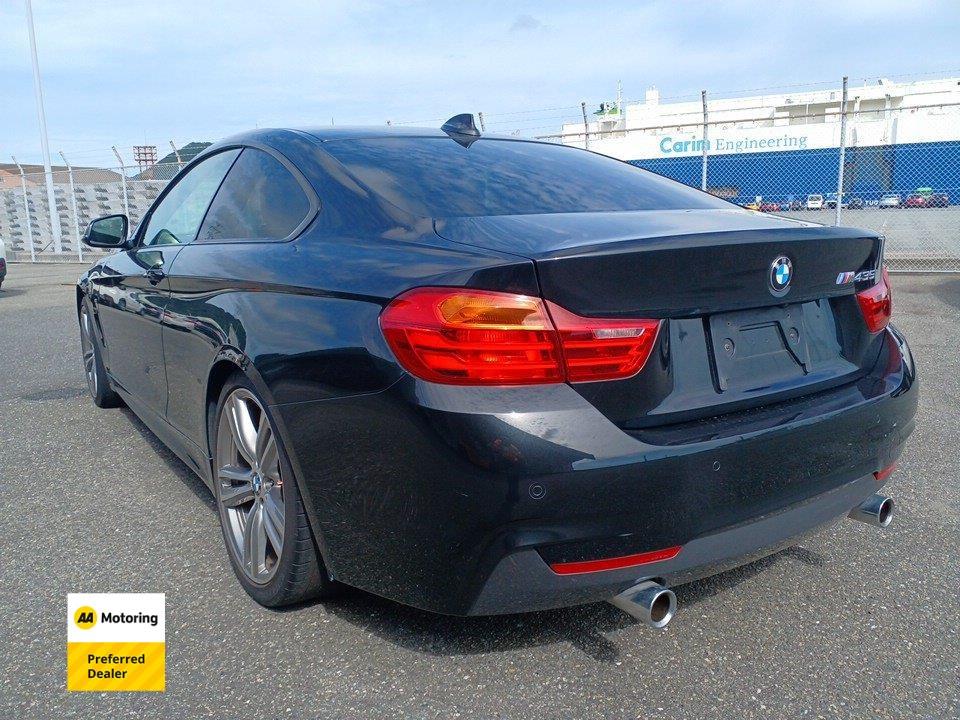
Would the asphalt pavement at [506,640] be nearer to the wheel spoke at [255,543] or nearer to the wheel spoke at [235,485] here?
the wheel spoke at [255,543]

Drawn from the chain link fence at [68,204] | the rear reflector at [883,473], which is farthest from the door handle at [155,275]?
the chain link fence at [68,204]

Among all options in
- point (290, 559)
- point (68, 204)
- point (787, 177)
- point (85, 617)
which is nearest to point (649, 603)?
point (290, 559)

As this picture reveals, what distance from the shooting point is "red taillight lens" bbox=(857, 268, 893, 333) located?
248 centimetres

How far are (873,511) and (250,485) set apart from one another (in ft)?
6.24

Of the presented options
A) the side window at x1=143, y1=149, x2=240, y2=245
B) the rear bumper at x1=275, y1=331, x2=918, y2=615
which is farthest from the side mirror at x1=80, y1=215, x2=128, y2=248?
the rear bumper at x1=275, y1=331, x2=918, y2=615

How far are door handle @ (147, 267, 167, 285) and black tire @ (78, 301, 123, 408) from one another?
1467 millimetres

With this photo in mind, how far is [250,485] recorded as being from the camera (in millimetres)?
2635

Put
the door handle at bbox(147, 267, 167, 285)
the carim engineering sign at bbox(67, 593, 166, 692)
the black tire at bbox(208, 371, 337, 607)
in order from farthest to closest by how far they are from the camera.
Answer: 1. the door handle at bbox(147, 267, 167, 285)
2. the black tire at bbox(208, 371, 337, 607)
3. the carim engineering sign at bbox(67, 593, 166, 692)

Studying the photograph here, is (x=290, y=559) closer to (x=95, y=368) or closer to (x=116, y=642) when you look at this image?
(x=116, y=642)

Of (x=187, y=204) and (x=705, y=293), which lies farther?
(x=187, y=204)

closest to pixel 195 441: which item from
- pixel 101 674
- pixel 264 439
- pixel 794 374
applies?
pixel 264 439

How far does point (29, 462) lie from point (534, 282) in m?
3.34

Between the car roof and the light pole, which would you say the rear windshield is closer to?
the car roof

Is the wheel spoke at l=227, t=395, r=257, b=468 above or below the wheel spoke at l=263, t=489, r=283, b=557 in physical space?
above
